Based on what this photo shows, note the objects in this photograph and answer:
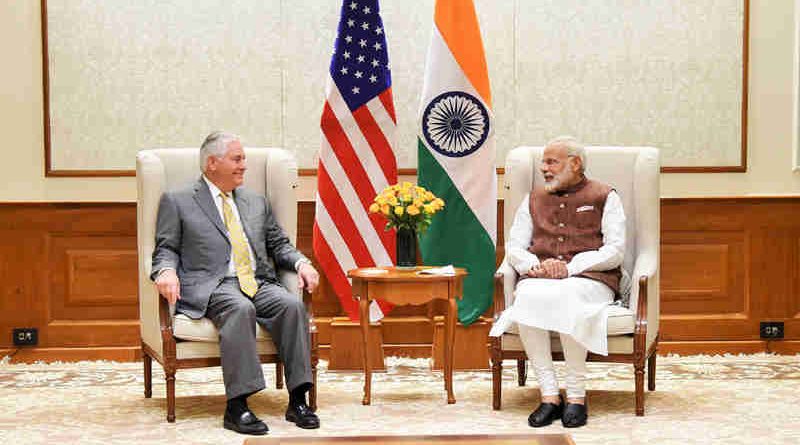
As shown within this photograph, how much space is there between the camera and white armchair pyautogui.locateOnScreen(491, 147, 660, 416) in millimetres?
4625

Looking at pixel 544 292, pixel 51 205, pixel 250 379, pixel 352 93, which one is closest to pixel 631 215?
pixel 544 292

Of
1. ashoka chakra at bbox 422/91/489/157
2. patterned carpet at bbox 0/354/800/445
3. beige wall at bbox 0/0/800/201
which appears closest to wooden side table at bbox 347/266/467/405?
patterned carpet at bbox 0/354/800/445

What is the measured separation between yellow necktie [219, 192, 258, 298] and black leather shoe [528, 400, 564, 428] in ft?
4.33

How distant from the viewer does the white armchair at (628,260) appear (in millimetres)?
4625

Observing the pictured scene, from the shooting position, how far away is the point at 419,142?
5785mm

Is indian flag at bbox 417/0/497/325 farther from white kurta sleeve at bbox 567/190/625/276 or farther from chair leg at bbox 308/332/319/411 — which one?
chair leg at bbox 308/332/319/411

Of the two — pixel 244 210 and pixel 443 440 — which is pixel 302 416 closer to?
pixel 244 210

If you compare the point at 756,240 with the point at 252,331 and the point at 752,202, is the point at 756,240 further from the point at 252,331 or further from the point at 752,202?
the point at 252,331

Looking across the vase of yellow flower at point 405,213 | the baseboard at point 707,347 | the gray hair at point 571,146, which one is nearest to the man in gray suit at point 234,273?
the vase of yellow flower at point 405,213

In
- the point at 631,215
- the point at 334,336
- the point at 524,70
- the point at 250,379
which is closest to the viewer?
the point at 250,379

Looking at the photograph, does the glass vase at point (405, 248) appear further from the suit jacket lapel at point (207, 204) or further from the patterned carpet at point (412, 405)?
the suit jacket lapel at point (207, 204)

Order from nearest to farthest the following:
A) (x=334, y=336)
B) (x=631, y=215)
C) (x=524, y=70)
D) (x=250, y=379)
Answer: (x=250, y=379)
(x=631, y=215)
(x=334, y=336)
(x=524, y=70)

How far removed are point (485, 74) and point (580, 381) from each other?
6.42ft

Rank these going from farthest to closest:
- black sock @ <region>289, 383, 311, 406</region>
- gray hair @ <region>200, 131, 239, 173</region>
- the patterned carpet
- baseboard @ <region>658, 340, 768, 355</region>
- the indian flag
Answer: baseboard @ <region>658, 340, 768, 355</region>, the indian flag, gray hair @ <region>200, 131, 239, 173</region>, black sock @ <region>289, 383, 311, 406</region>, the patterned carpet
